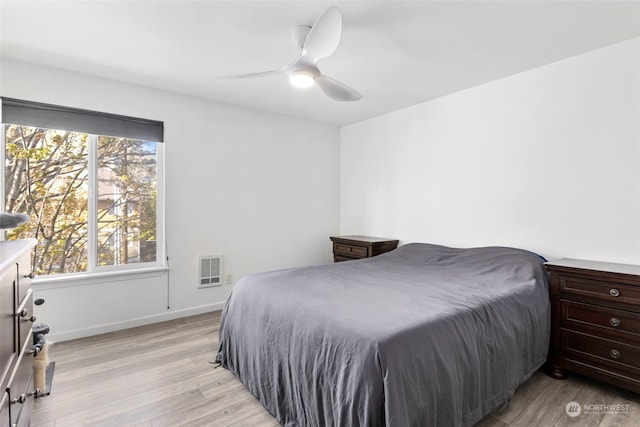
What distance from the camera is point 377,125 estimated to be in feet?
13.4

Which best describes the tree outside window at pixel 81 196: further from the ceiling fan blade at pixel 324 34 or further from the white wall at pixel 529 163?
the white wall at pixel 529 163

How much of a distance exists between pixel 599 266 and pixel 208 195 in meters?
3.47

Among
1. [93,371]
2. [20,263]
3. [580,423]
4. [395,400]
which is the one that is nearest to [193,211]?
[93,371]

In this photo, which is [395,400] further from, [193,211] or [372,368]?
[193,211]

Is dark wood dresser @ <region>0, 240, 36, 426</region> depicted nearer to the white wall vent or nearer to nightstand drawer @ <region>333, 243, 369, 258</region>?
the white wall vent

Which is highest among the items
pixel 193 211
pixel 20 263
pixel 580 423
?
pixel 193 211

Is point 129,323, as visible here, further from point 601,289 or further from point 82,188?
point 601,289

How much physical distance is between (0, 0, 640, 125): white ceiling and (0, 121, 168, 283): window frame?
0.68 m

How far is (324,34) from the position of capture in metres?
1.73

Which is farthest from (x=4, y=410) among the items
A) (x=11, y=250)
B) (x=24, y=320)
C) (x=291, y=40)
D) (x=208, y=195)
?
(x=208, y=195)

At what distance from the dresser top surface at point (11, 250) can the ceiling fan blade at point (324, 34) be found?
1695 mm

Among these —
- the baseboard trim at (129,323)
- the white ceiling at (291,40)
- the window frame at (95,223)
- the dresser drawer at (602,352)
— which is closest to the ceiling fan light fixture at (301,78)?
the white ceiling at (291,40)

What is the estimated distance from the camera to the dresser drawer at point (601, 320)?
1.91 meters

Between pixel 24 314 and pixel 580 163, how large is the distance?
369cm
